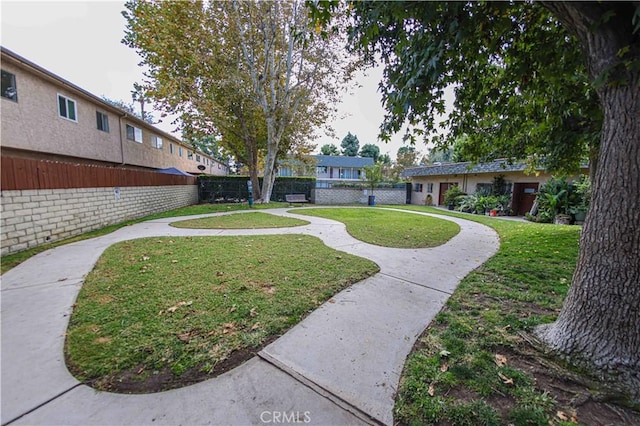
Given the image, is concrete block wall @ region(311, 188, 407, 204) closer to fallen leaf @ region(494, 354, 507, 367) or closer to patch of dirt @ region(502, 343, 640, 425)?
fallen leaf @ region(494, 354, 507, 367)

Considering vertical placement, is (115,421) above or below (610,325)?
below

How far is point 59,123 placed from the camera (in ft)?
31.9

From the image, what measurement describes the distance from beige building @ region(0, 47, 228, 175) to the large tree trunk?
1308 centimetres

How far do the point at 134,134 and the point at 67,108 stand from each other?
456cm

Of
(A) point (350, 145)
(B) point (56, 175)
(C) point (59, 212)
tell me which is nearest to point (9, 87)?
(B) point (56, 175)

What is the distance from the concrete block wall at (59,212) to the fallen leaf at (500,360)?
7818mm

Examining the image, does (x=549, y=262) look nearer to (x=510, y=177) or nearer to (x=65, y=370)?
(x=65, y=370)

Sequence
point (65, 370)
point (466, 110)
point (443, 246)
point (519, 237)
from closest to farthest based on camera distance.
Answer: point (65, 370) → point (466, 110) → point (443, 246) → point (519, 237)

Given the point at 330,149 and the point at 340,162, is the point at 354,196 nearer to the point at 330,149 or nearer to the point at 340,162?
the point at 340,162

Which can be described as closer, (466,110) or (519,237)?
(466,110)

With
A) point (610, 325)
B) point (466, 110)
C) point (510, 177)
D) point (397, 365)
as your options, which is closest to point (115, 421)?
point (397, 365)

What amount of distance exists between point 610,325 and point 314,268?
3330 mm

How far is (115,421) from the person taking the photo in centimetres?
152

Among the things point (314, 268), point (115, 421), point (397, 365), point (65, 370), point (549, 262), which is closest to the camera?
point (115, 421)
